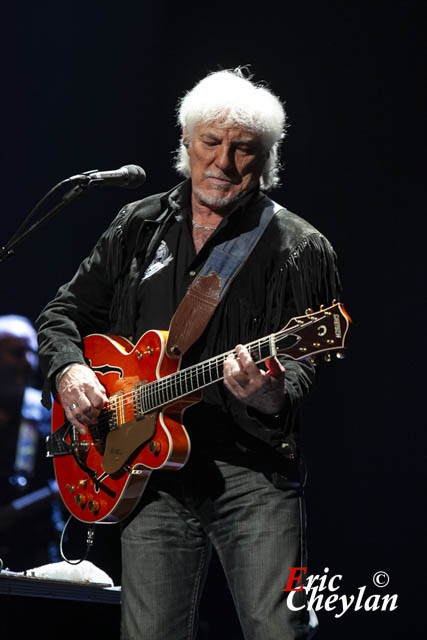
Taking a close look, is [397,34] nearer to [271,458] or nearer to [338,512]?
[338,512]

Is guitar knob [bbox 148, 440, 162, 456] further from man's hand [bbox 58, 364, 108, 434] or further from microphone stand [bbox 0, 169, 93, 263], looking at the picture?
microphone stand [bbox 0, 169, 93, 263]

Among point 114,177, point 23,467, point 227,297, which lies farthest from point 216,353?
point 23,467

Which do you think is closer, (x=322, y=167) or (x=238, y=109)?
(x=238, y=109)

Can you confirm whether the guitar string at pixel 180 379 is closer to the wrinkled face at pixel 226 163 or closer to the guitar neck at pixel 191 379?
the guitar neck at pixel 191 379

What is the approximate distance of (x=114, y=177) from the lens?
2.79 metres

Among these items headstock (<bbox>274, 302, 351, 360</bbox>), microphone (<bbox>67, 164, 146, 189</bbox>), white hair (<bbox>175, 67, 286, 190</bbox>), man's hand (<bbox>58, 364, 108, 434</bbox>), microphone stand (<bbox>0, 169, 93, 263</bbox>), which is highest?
white hair (<bbox>175, 67, 286, 190</bbox>)

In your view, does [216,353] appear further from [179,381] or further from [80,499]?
[80,499]

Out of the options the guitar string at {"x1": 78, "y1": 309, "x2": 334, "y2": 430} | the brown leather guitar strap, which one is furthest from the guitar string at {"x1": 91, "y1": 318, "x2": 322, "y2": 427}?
the brown leather guitar strap

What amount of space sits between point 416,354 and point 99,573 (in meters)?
2.14

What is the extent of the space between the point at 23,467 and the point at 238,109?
386cm

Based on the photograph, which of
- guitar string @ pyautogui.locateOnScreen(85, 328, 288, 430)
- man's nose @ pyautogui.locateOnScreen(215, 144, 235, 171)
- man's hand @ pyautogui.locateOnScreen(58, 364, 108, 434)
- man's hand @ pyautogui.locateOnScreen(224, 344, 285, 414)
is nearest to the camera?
man's hand @ pyautogui.locateOnScreen(224, 344, 285, 414)

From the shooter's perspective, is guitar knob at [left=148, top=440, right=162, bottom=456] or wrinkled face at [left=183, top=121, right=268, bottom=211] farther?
wrinkled face at [left=183, top=121, right=268, bottom=211]

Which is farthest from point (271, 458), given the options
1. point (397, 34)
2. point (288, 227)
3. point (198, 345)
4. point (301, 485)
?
point (397, 34)

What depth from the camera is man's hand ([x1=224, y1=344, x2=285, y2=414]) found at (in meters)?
2.17
